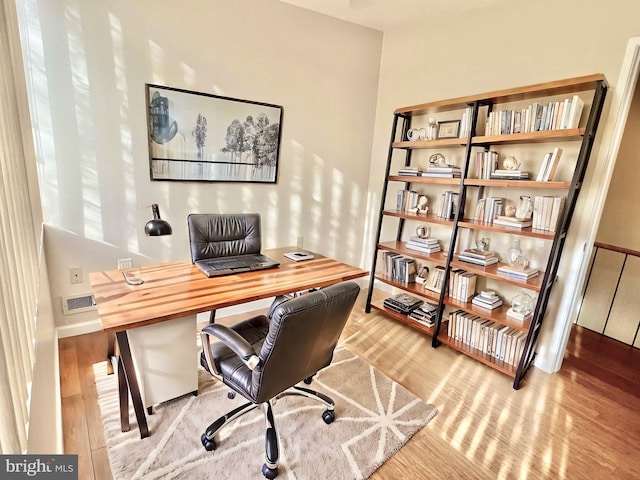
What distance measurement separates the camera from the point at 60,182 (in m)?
2.21

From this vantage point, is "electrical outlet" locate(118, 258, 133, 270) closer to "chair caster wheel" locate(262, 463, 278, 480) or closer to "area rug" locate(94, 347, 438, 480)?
"area rug" locate(94, 347, 438, 480)

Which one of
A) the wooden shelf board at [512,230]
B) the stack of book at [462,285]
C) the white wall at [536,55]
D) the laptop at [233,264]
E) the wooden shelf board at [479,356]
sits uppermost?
the white wall at [536,55]

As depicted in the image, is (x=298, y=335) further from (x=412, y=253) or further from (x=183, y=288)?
(x=412, y=253)

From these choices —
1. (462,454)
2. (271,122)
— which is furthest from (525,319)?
Answer: (271,122)

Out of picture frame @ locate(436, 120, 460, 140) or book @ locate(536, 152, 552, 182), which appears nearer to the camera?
book @ locate(536, 152, 552, 182)

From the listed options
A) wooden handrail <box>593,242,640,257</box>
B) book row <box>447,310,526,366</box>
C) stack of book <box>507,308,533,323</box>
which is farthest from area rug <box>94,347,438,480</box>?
wooden handrail <box>593,242,640,257</box>

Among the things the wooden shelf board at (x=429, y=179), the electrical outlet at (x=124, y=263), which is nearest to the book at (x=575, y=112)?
the wooden shelf board at (x=429, y=179)

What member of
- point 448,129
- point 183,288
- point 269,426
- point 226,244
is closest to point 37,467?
point 269,426

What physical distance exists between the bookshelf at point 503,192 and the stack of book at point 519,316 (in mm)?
20

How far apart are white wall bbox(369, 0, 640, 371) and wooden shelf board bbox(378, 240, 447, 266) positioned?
2.69 feet

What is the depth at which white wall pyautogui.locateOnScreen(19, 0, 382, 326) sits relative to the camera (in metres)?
2.13

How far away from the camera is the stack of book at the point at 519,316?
7.59 ft

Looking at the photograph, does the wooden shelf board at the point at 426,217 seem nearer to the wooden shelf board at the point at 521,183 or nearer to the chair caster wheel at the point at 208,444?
the wooden shelf board at the point at 521,183

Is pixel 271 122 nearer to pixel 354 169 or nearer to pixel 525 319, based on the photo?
pixel 354 169
